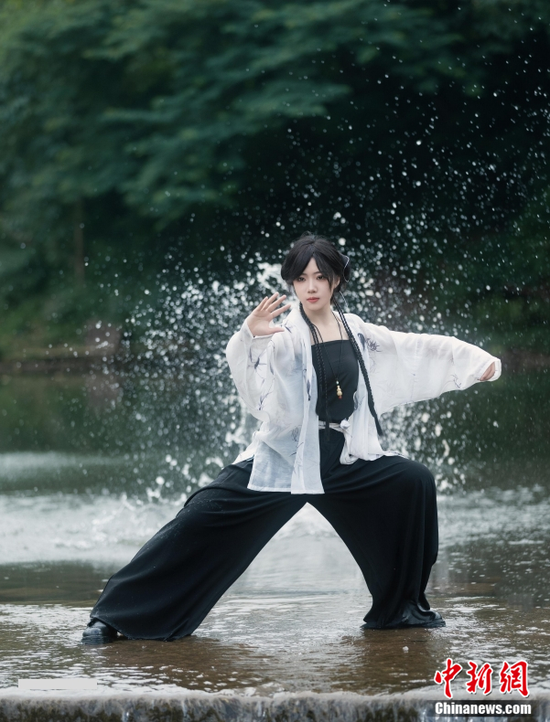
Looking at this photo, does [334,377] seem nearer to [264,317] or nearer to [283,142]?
[264,317]

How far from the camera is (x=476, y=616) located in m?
4.05

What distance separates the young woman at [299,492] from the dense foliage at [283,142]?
14.6 m

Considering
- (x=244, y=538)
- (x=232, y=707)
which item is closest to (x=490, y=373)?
(x=244, y=538)

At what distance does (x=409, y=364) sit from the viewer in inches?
155

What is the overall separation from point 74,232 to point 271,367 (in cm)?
2538

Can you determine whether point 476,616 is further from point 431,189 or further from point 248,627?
point 431,189

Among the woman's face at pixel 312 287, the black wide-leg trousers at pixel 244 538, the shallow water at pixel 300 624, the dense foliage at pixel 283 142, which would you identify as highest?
the dense foliage at pixel 283 142

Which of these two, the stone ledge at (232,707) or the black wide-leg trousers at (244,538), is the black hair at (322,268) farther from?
the stone ledge at (232,707)

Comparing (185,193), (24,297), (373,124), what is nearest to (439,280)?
(373,124)

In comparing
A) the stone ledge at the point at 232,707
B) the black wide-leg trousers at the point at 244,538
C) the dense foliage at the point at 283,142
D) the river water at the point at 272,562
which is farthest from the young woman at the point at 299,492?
the dense foliage at the point at 283,142

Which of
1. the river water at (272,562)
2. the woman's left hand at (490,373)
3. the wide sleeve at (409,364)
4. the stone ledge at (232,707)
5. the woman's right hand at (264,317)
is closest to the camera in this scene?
the stone ledge at (232,707)

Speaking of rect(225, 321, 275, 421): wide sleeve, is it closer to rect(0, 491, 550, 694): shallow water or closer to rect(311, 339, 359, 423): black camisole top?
rect(311, 339, 359, 423): black camisole top

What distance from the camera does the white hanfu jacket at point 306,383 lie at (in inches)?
146

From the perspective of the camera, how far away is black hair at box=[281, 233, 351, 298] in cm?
379
